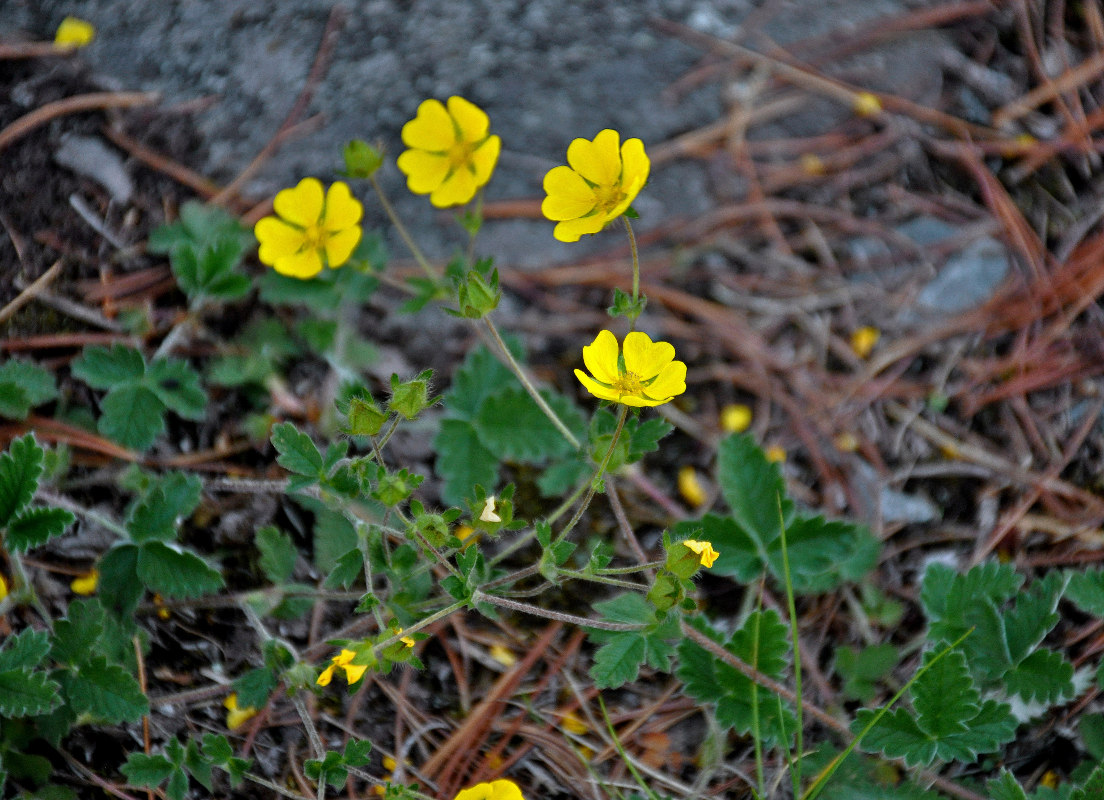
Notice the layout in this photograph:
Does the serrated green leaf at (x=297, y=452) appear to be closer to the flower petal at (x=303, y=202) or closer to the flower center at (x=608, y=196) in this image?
the flower petal at (x=303, y=202)

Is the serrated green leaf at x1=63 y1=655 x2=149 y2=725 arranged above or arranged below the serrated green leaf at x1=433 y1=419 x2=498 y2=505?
below

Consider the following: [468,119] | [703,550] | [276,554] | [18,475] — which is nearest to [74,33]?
[468,119]

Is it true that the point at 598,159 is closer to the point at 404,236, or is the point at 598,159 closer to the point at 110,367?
the point at 404,236

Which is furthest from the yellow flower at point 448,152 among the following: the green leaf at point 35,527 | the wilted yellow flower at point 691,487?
the green leaf at point 35,527

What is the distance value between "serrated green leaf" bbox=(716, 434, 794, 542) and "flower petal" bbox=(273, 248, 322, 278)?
3.21 ft

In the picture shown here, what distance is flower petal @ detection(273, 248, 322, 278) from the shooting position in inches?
75.0

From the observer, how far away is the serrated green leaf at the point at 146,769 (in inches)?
61.5

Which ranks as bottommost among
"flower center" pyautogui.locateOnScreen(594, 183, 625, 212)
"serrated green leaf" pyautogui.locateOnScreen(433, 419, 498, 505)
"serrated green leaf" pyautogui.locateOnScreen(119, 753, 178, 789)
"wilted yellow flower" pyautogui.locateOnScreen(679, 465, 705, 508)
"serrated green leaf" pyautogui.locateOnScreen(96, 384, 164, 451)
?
"wilted yellow flower" pyautogui.locateOnScreen(679, 465, 705, 508)

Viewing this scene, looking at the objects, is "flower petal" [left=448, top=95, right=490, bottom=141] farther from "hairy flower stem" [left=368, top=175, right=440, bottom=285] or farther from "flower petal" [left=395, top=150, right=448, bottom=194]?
"hairy flower stem" [left=368, top=175, right=440, bottom=285]

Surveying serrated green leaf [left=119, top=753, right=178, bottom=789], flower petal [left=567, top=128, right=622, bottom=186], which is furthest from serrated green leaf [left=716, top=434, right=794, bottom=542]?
serrated green leaf [left=119, top=753, right=178, bottom=789]

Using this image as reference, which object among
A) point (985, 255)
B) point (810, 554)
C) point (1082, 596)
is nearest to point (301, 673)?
point (810, 554)

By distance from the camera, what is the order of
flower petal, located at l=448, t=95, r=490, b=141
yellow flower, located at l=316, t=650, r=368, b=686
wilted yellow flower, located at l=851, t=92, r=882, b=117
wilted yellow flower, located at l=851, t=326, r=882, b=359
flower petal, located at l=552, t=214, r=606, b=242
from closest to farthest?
yellow flower, located at l=316, t=650, r=368, b=686 < flower petal, located at l=552, t=214, r=606, b=242 < flower petal, located at l=448, t=95, r=490, b=141 < wilted yellow flower, located at l=851, t=326, r=882, b=359 < wilted yellow flower, located at l=851, t=92, r=882, b=117

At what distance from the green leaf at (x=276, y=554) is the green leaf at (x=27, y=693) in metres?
0.42

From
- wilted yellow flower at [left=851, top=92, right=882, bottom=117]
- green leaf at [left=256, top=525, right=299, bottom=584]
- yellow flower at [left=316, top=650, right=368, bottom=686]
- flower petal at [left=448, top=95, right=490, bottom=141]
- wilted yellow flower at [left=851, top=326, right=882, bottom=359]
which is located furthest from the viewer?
wilted yellow flower at [left=851, top=92, right=882, bottom=117]
